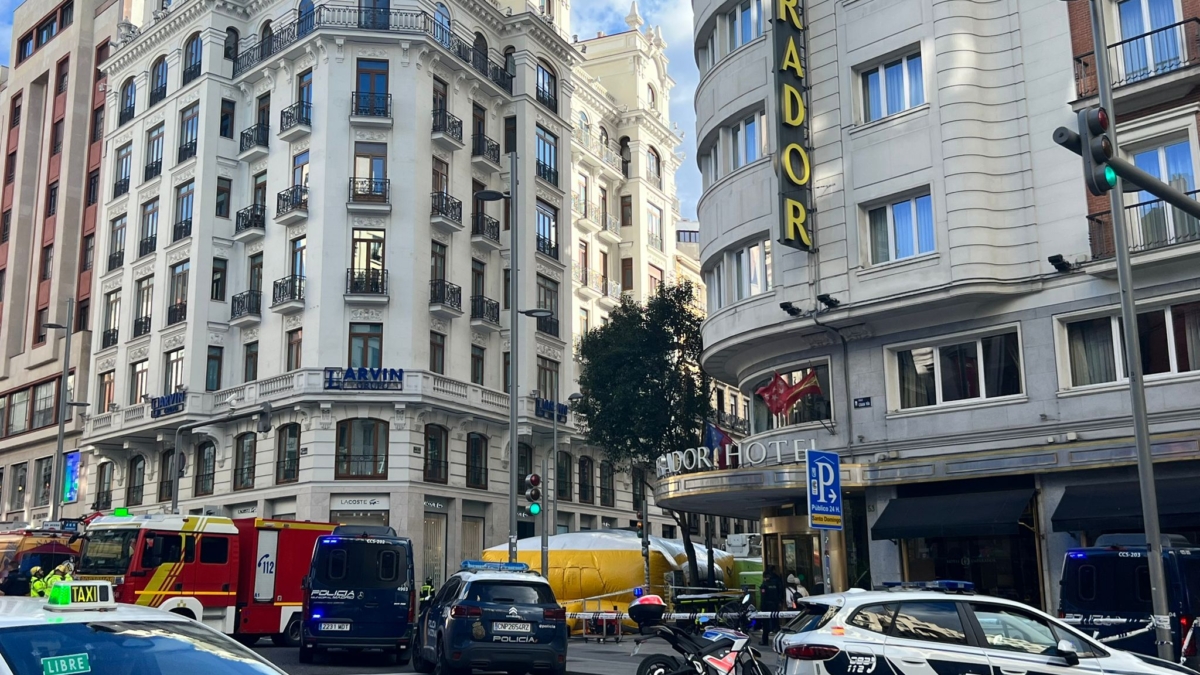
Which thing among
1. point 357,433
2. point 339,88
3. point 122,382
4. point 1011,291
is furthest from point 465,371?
point 1011,291

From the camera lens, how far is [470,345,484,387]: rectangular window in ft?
147

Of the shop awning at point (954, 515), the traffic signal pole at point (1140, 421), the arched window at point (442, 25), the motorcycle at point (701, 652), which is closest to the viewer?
the motorcycle at point (701, 652)

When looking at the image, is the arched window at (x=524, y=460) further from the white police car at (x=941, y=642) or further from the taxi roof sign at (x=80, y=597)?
the taxi roof sign at (x=80, y=597)

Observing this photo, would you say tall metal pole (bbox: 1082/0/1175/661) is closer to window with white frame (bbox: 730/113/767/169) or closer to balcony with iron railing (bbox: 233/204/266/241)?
window with white frame (bbox: 730/113/767/169)

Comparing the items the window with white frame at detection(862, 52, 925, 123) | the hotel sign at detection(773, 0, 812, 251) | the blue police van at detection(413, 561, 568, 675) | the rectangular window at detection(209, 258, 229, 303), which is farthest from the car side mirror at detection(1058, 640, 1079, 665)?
the rectangular window at detection(209, 258, 229, 303)

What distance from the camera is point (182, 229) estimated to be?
151 ft

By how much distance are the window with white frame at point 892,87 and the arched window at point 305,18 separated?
2688 cm

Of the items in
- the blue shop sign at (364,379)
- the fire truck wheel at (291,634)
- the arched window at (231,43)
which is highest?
the arched window at (231,43)

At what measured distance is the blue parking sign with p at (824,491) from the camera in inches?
591

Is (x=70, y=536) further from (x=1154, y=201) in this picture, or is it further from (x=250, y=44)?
(x=1154, y=201)

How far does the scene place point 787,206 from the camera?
76.0 ft

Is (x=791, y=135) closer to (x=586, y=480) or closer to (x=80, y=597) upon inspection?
(x=80, y=597)

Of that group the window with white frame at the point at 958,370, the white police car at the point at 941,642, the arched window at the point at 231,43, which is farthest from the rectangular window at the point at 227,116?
the white police car at the point at 941,642

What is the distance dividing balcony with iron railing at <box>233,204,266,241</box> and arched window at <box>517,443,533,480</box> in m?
13.7
